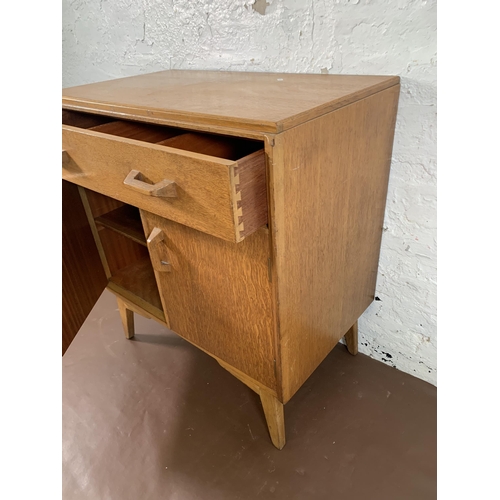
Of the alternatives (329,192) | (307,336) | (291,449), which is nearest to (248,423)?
(291,449)

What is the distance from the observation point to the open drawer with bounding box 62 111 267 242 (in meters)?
0.56

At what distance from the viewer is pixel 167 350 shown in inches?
51.1

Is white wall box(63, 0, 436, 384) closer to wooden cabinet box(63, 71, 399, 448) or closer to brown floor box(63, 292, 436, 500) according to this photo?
wooden cabinet box(63, 71, 399, 448)

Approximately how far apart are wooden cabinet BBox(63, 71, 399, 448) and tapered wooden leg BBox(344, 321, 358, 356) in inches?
5.6

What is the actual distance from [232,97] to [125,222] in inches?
20.1

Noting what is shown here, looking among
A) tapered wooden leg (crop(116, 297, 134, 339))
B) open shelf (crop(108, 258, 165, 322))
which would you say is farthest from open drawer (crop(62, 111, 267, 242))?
tapered wooden leg (crop(116, 297, 134, 339))

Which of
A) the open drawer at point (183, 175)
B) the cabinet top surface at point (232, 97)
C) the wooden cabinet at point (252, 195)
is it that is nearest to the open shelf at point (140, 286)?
the wooden cabinet at point (252, 195)

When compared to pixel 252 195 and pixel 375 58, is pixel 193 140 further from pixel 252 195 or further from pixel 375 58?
pixel 375 58

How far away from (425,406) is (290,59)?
0.94 m

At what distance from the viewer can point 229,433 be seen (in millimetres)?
1022

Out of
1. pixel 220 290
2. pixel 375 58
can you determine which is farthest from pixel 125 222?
pixel 375 58

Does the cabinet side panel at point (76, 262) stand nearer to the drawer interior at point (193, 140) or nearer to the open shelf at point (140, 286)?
the open shelf at point (140, 286)

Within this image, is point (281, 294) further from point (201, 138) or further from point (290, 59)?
point (290, 59)

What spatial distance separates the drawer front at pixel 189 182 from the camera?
1.81 feet
